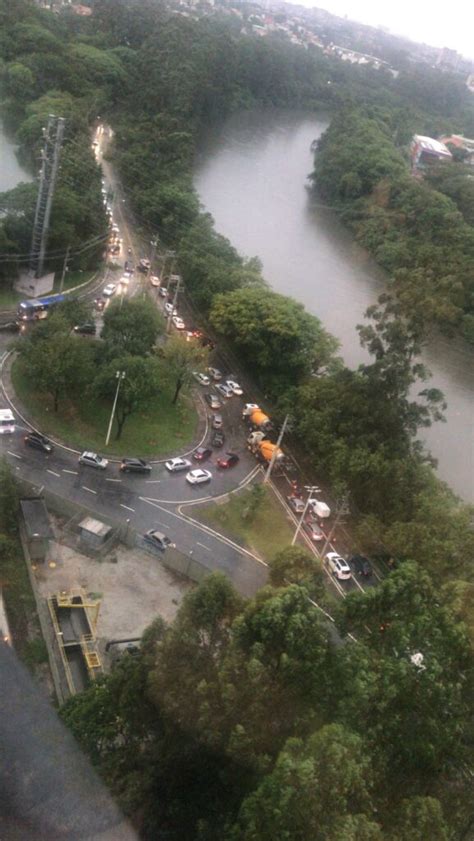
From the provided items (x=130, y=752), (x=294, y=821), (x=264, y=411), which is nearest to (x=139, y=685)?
(x=130, y=752)

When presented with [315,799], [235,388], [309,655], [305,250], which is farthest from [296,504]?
[305,250]

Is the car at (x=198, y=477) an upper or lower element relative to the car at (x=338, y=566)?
lower

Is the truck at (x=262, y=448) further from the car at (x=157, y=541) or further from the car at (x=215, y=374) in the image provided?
the car at (x=157, y=541)

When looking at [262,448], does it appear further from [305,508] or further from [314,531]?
[314,531]

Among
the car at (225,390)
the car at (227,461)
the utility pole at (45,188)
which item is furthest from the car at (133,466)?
the utility pole at (45,188)

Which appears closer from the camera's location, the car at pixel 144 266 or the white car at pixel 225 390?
the white car at pixel 225 390
